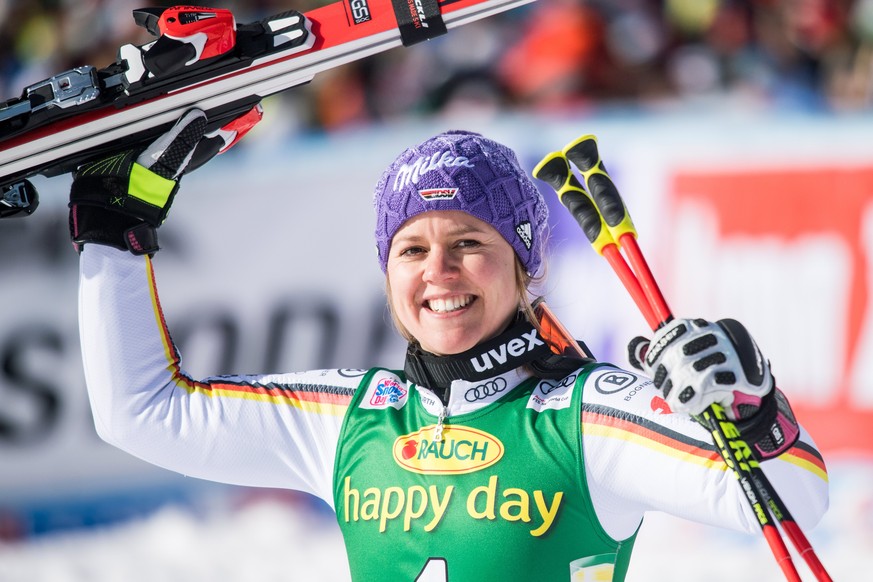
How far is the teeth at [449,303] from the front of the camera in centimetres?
230

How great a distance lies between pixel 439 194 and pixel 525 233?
22 cm

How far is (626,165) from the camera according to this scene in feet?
15.0

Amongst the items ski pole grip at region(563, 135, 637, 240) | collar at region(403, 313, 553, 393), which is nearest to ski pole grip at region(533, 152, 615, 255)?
ski pole grip at region(563, 135, 637, 240)

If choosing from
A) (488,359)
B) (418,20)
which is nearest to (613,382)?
(488,359)

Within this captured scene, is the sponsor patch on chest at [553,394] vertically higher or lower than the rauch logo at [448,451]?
higher

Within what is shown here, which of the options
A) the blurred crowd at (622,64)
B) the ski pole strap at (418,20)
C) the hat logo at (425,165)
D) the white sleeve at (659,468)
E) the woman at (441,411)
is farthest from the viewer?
the blurred crowd at (622,64)

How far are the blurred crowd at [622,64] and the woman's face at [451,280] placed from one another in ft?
8.34

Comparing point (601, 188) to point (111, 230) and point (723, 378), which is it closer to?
point (723, 378)

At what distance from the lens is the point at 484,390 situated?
2.33m

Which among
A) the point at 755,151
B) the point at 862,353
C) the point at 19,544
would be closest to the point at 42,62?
the point at 19,544

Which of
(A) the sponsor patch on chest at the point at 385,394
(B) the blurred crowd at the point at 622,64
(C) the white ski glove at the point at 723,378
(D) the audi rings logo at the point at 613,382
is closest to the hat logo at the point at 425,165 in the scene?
(A) the sponsor patch on chest at the point at 385,394

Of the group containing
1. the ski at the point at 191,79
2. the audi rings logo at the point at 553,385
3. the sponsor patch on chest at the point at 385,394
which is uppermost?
the ski at the point at 191,79

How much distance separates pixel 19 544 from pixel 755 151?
3524 mm

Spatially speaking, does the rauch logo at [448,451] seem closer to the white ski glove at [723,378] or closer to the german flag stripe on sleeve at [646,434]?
the german flag stripe on sleeve at [646,434]
